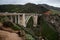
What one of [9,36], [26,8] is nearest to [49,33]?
[9,36]

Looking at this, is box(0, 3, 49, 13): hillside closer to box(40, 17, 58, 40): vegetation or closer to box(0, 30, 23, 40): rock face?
box(40, 17, 58, 40): vegetation

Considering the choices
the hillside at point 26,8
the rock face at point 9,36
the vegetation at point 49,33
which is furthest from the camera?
the hillside at point 26,8

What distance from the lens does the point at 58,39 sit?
52.9ft

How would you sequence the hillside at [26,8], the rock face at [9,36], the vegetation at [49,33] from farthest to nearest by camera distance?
the hillside at [26,8]
the vegetation at [49,33]
the rock face at [9,36]

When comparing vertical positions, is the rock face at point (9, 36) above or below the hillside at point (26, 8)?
above

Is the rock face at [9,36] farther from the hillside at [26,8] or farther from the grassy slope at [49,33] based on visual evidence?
the hillside at [26,8]

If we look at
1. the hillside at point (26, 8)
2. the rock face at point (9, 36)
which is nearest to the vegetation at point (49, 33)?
the rock face at point (9, 36)

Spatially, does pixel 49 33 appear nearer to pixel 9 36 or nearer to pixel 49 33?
pixel 49 33

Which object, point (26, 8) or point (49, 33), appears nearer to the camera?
point (49, 33)

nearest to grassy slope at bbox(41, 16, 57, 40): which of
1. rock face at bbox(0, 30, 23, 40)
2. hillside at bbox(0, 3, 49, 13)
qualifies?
rock face at bbox(0, 30, 23, 40)

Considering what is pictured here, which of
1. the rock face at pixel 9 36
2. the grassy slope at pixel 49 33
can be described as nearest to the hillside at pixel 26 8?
the grassy slope at pixel 49 33

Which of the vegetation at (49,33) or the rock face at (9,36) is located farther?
the vegetation at (49,33)

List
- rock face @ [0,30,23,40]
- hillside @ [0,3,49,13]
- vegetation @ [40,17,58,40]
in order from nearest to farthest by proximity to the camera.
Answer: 1. rock face @ [0,30,23,40]
2. vegetation @ [40,17,58,40]
3. hillside @ [0,3,49,13]

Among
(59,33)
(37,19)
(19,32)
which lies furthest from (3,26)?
(37,19)
